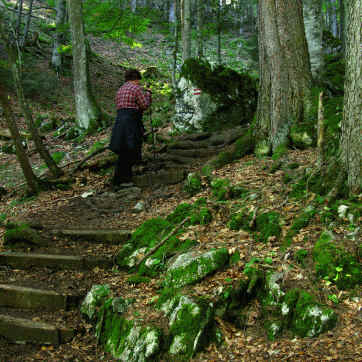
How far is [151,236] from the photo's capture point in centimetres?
514

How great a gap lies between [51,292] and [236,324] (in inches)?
91.0

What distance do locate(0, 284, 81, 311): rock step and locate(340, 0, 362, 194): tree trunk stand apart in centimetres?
351

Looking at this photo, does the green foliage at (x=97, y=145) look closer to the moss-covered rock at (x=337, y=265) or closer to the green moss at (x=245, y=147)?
the green moss at (x=245, y=147)

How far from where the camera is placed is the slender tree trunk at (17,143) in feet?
23.7

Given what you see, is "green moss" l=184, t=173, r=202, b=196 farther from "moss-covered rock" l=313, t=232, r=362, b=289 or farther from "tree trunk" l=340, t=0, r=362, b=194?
"moss-covered rock" l=313, t=232, r=362, b=289

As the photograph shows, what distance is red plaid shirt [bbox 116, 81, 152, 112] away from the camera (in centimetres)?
720

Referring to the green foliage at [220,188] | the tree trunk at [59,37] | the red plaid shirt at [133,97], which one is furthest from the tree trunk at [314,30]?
the tree trunk at [59,37]

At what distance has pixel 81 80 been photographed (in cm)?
1215

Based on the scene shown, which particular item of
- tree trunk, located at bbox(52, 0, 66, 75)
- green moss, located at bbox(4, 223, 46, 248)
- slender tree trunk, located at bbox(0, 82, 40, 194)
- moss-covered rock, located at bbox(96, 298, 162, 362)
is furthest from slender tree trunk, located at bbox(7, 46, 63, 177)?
tree trunk, located at bbox(52, 0, 66, 75)

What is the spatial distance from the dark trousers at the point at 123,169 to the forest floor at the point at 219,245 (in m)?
0.39

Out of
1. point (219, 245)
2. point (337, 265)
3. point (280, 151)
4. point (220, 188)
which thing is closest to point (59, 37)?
point (280, 151)

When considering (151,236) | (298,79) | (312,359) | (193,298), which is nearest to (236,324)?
(193,298)

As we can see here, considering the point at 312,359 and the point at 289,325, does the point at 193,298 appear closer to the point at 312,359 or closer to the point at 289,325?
the point at 289,325

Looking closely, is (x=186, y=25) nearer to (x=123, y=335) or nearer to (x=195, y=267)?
(x=195, y=267)
